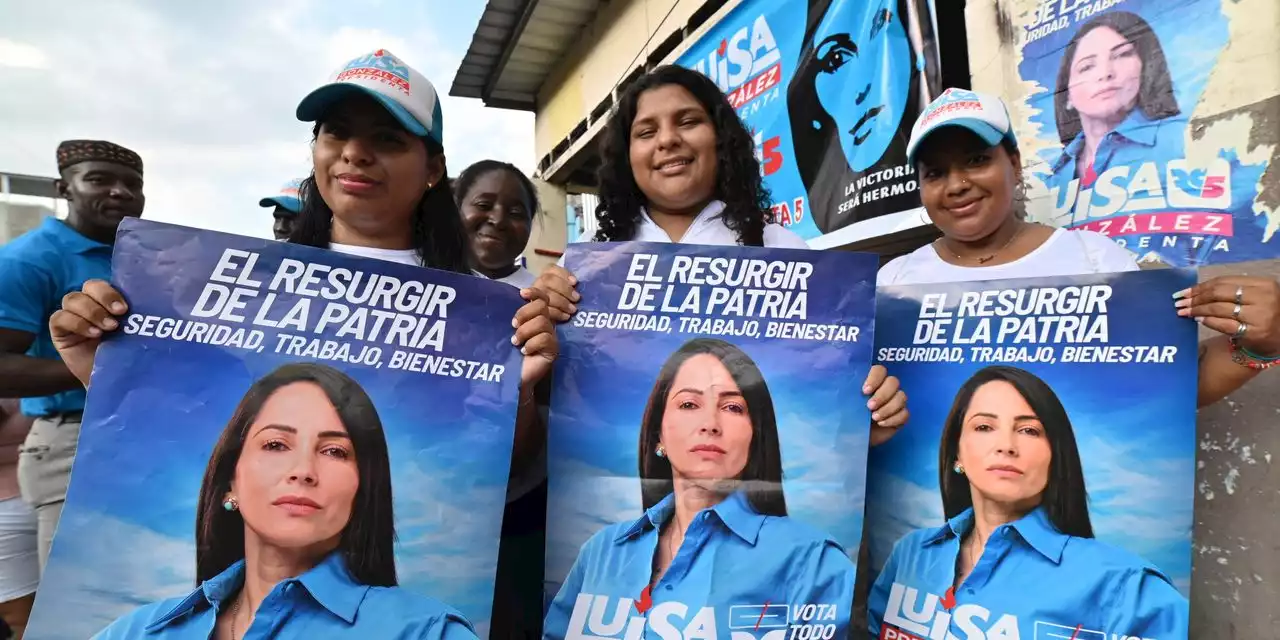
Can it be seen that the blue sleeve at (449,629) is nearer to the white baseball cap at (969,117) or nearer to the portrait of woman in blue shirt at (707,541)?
the portrait of woman in blue shirt at (707,541)

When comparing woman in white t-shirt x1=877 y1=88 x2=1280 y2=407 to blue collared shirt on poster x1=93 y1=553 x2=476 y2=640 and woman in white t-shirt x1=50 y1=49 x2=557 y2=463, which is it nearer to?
woman in white t-shirt x1=50 y1=49 x2=557 y2=463

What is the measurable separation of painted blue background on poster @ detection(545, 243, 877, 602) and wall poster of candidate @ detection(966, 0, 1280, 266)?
4.92 ft

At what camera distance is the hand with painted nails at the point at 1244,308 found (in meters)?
1.28

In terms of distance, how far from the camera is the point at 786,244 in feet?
5.79

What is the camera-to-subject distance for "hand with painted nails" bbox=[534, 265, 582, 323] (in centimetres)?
134

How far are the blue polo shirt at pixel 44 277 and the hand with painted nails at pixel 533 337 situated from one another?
5.30 feet

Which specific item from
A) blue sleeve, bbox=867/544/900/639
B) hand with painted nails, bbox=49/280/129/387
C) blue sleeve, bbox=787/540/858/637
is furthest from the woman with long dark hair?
hand with painted nails, bbox=49/280/129/387

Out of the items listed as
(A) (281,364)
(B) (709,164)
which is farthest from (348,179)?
(B) (709,164)

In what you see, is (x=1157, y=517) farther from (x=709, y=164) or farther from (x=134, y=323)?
(x=134, y=323)

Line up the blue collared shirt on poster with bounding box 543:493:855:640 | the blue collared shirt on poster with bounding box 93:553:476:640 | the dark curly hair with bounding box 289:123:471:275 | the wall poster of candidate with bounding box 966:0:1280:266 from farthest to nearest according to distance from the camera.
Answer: the wall poster of candidate with bounding box 966:0:1280:266
the dark curly hair with bounding box 289:123:471:275
the blue collared shirt on poster with bounding box 543:493:855:640
the blue collared shirt on poster with bounding box 93:553:476:640

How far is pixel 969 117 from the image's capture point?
5.55 ft

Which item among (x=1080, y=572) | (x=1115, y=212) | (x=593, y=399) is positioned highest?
(x=1115, y=212)

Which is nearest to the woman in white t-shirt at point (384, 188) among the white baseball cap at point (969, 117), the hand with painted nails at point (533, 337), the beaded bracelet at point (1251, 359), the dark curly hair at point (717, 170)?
the hand with painted nails at point (533, 337)

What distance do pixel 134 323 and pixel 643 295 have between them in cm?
95
